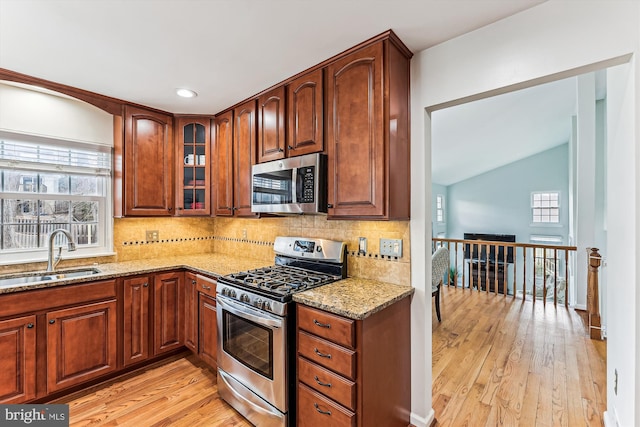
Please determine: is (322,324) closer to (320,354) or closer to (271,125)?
(320,354)

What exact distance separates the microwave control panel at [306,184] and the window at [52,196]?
6.84ft

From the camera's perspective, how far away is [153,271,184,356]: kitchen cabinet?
2613mm

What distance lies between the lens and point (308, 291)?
1.82 m

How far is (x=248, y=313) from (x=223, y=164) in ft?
5.33

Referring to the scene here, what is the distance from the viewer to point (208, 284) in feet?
8.02

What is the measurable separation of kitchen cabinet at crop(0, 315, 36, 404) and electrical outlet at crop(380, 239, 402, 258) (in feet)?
7.99

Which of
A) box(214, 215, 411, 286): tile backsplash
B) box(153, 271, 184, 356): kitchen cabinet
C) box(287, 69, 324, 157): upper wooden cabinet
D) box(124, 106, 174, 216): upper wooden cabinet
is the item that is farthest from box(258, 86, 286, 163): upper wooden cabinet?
box(153, 271, 184, 356): kitchen cabinet

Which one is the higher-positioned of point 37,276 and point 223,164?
point 223,164

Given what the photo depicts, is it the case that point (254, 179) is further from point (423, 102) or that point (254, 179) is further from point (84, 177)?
point (84, 177)

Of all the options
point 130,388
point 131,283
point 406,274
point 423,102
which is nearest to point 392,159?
point 423,102

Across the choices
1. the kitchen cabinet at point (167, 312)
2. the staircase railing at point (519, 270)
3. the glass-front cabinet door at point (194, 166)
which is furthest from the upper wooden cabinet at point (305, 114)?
the staircase railing at point (519, 270)

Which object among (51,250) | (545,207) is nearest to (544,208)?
(545,207)

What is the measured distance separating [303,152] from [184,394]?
A: 6.75ft

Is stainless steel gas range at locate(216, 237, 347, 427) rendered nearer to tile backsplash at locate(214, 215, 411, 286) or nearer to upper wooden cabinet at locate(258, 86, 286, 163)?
tile backsplash at locate(214, 215, 411, 286)
